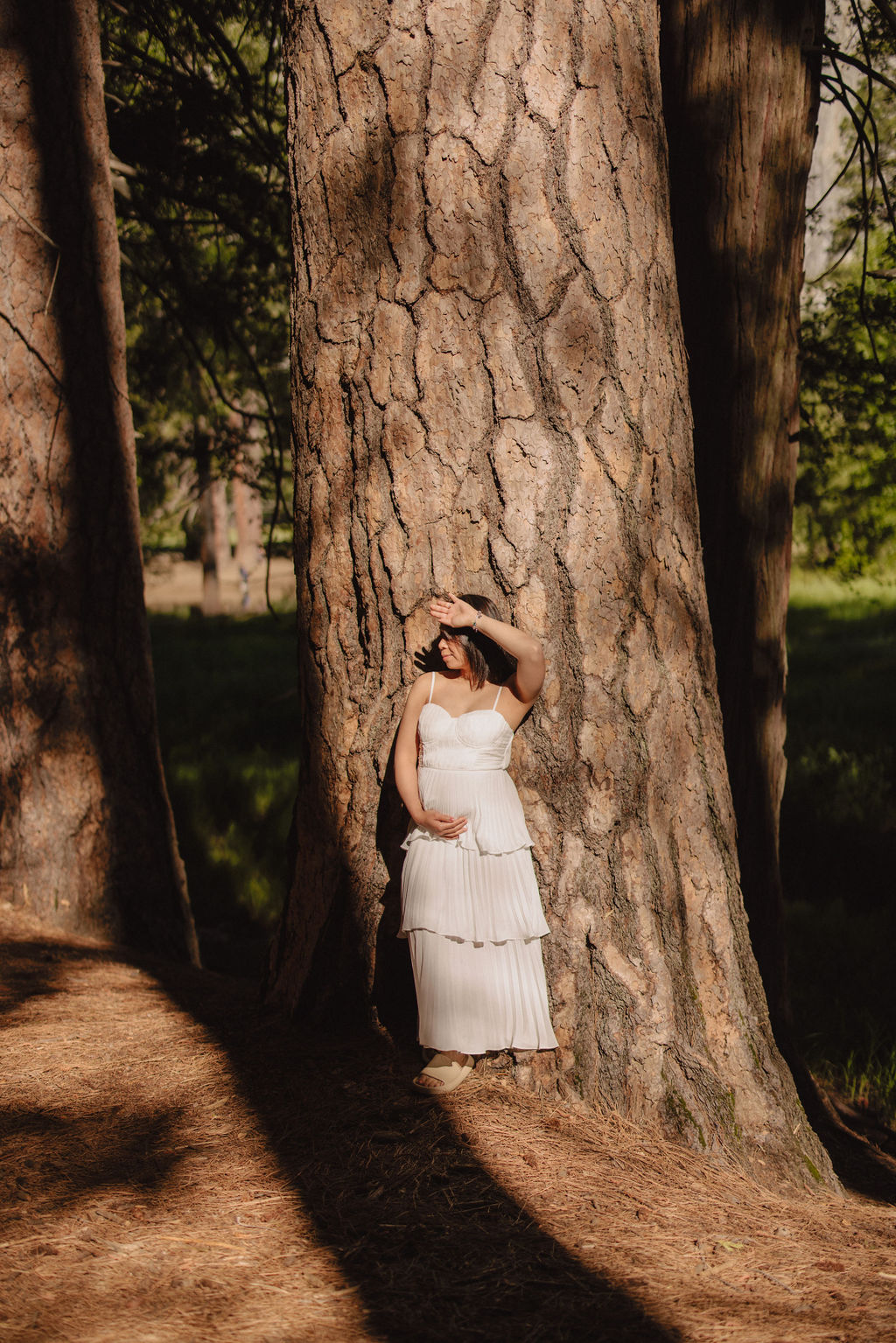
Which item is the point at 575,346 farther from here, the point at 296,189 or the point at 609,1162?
the point at 609,1162

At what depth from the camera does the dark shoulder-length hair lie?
3100 mm

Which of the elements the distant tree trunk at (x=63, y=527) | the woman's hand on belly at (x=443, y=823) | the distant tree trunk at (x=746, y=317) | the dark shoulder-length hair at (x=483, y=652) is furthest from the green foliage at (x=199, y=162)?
the woman's hand on belly at (x=443, y=823)

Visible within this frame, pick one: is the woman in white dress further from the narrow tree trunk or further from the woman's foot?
the narrow tree trunk

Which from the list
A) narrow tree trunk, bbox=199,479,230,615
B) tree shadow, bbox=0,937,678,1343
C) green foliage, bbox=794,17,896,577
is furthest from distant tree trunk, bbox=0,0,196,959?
narrow tree trunk, bbox=199,479,230,615

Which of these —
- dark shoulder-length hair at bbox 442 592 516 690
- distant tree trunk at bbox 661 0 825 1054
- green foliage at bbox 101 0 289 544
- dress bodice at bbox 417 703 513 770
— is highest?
green foliage at bbox 101 0 289 544

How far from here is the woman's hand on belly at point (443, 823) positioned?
3.12 meters

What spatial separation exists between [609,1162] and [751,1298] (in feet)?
2.10

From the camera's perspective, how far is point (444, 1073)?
3.12m

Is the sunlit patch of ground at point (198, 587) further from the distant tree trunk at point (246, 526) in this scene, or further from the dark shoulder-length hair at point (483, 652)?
the dark shoulder-length hair at point (483, 652)

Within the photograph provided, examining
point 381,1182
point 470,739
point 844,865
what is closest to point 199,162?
point 470,739

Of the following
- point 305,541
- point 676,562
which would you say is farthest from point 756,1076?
point 305,541

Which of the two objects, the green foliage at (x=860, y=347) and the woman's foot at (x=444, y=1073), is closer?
the woman's foot at (x=444, y=1073)

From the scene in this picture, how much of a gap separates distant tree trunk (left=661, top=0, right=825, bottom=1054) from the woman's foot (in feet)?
6.89

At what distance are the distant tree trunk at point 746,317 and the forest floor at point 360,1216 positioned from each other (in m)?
2.11
